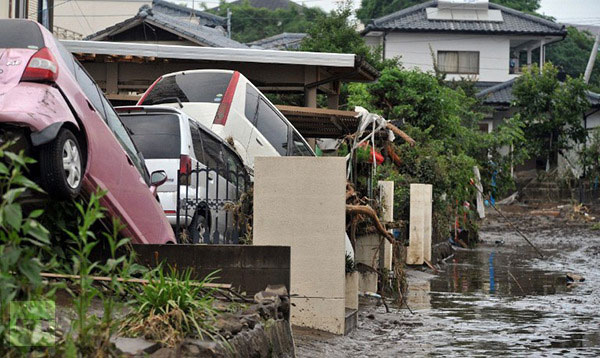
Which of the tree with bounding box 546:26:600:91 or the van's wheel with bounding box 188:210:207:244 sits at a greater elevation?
the tree with bounding box 546:26:600:91

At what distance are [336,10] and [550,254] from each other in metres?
12.7

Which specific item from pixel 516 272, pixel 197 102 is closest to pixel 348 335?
pixel 197 102

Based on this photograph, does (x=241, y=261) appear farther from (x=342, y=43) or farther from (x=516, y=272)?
(x=342, y=43)

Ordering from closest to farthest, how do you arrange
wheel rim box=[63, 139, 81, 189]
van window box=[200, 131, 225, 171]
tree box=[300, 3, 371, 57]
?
wheel rim box=[63, 139, 81, 189]
van window box=[200, 131, 225, 171]
tree box=[300, 3, 371, 57]

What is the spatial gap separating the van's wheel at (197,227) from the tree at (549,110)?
31.3 meters

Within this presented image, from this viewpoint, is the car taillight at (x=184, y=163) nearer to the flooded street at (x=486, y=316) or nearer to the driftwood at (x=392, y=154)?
the flooded street at (x=486, y=316)

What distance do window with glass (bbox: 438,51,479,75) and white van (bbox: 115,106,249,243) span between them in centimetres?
3820

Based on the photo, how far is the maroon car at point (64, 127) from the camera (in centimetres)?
682

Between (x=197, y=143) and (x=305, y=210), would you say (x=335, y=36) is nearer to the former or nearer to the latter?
(x=197, y=143)

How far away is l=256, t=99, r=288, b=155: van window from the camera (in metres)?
14.2

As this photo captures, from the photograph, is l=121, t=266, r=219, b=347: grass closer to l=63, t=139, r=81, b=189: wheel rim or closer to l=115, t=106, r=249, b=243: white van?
l=63, t=139, r=81, b=189: wheel rim

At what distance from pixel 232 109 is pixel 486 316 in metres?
4.58

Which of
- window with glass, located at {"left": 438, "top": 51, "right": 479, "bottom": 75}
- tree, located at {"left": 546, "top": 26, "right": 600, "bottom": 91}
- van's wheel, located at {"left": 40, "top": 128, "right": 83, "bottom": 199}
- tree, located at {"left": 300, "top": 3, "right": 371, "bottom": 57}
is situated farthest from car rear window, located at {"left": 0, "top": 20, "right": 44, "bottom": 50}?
tree, located at {"left": 546, "top": 26, "right": 600, "bottom": 91}

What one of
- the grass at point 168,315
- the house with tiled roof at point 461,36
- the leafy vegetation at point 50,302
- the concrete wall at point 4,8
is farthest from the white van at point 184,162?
the house with tiled roof at point 461,36
